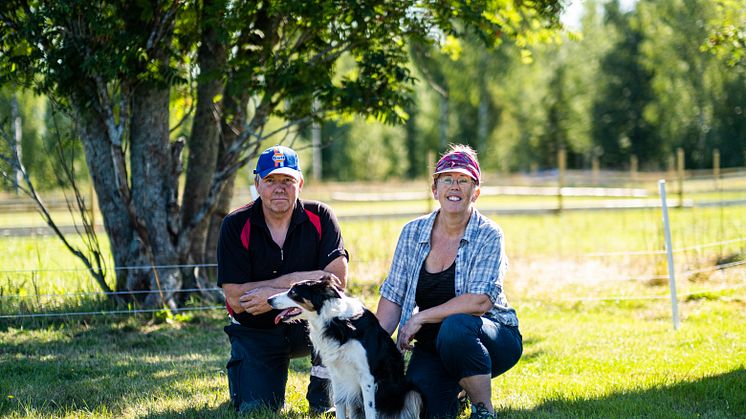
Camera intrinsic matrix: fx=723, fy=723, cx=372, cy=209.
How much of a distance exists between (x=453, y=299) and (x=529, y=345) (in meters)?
2.90

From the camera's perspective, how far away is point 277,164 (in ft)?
15.0

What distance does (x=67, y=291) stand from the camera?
328 inches

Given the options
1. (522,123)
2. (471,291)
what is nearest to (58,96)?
(471,291)

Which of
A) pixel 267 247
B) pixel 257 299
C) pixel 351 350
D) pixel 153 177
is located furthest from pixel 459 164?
pixel 153 177

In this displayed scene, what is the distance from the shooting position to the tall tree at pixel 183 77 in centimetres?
736

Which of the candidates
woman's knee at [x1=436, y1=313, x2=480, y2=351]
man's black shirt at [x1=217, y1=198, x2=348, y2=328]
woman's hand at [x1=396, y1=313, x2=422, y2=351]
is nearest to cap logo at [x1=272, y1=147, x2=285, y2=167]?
man's black shirt at [x1=217, y1=198, x2=348, y2=328]

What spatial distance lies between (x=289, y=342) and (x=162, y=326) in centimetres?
301

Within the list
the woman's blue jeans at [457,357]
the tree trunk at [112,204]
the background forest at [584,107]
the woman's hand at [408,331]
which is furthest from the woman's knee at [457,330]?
the background forest at [584,107]

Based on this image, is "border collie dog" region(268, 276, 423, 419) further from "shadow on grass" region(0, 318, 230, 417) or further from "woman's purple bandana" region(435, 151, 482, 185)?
"shadow on grass" region(0, 318, 230, 417)

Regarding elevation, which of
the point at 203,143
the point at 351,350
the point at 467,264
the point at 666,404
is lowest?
the point at 666,404

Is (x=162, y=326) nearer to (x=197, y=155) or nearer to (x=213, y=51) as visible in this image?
(x=197, y=155)

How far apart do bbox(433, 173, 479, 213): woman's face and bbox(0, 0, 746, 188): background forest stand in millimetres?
35741

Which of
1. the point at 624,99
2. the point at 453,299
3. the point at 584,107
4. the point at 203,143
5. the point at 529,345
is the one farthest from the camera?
the point at 584,107

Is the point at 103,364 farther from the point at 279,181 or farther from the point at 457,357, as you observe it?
the point at 457,357
